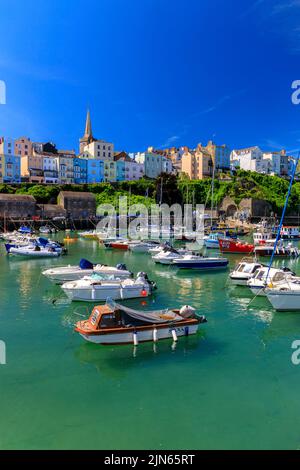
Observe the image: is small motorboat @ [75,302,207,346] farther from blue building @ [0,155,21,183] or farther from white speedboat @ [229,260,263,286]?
blue building @ [0,155,21,183]

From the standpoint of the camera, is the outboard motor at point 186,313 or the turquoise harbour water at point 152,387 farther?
the outboard motor at point 186,313

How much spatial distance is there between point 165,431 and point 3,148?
11642 centimetres

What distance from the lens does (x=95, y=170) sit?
115125 millimetres

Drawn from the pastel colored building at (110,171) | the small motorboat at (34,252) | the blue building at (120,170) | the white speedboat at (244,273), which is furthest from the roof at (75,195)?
the white speedboat at (244,273)

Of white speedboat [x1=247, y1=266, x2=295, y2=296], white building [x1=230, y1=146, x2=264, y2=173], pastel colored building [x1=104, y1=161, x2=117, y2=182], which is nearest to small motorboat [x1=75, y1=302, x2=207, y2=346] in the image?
white speedboat [x1=247, y1=266, x2=295, y2=296]

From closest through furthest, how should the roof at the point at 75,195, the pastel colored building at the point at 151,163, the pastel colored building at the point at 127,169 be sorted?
the roof at the point at 75,195, the pastel colored building at the point at 127,169, the pastel colored building at the point at 151,163

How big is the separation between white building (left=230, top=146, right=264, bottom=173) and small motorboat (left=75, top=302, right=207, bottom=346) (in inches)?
4942

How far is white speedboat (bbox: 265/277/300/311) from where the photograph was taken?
2097 centimetres

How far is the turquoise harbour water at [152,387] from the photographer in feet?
33.8

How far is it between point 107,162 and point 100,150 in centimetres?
509

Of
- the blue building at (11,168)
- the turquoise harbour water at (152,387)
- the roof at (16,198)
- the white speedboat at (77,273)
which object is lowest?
the turquoise harbour water at (152,387)

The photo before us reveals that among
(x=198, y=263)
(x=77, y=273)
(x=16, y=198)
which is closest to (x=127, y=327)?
(x=77, y=273)

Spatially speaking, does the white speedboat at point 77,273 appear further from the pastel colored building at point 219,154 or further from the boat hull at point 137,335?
the pastel colored building at point 219,154

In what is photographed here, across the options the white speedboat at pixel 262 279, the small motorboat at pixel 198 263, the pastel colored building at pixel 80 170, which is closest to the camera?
the white speedboat at pixel 262 279
